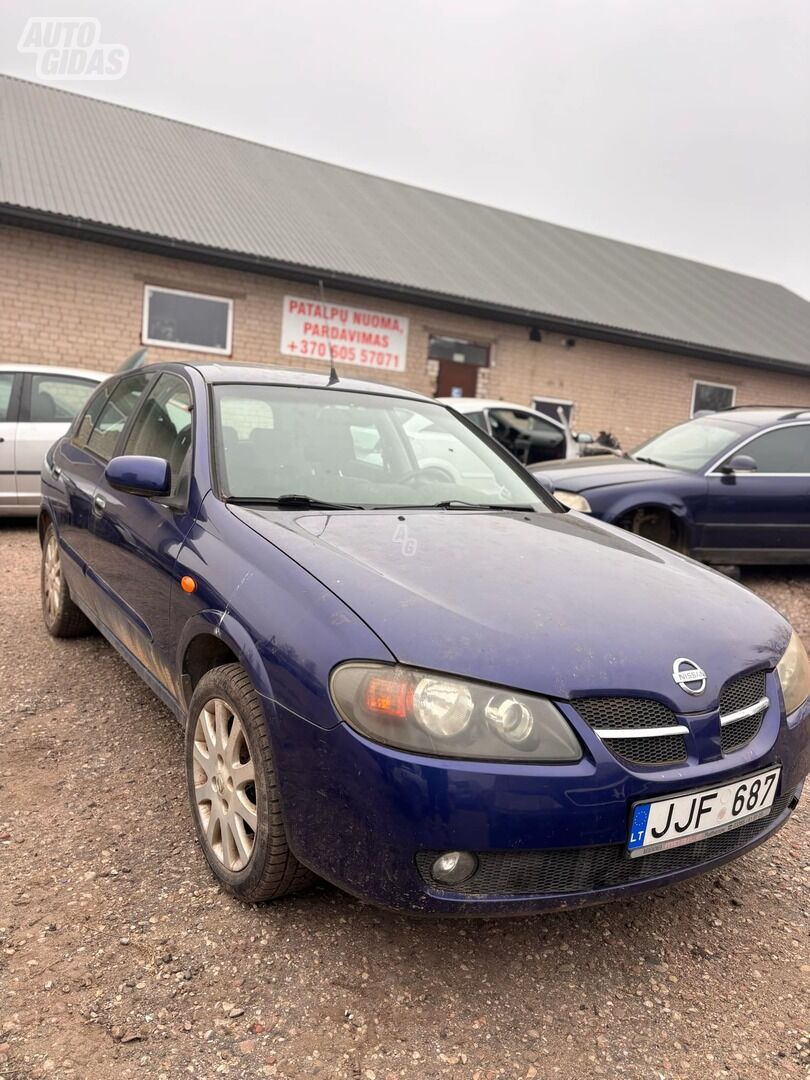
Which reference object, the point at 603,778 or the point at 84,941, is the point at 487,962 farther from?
the point at 84,941

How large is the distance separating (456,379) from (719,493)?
866 cm

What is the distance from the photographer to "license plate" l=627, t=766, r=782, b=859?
1880 millimetres

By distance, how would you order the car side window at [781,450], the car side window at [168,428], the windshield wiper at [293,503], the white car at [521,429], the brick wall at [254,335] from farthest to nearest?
the brick wall at [254,335], the white car at [521,429], the car side window at [781,450], the car side window at [168,428], the windshield wiper at [293,503]

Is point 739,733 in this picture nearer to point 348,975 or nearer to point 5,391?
point 348,975

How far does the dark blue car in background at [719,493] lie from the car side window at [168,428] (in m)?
3.37

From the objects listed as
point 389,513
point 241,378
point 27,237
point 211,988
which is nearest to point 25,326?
point 27,237

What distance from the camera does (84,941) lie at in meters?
2.08

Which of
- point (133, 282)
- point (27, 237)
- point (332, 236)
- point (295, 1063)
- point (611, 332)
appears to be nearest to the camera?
point (295, 1063)

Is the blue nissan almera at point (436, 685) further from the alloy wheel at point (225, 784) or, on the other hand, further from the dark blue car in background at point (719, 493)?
the dark blue car in background at point (719, 493)

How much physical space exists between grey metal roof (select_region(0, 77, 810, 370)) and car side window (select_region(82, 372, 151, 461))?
26.3 ft

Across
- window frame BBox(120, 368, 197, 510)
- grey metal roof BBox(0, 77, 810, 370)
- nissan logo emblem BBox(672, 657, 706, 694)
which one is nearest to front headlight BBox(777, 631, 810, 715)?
nissan logo emblem BBox(672, 657, 706, 694)

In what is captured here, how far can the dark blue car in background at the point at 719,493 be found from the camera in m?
6.27

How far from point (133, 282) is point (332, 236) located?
3.76 m

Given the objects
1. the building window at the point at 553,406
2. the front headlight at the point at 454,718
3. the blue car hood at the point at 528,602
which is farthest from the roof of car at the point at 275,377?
the building window at the point at 553,406
